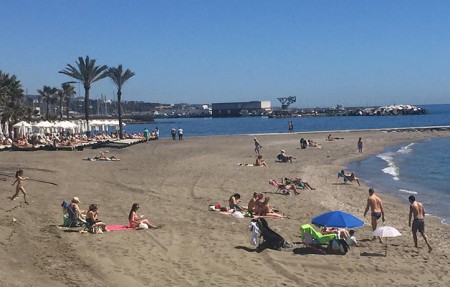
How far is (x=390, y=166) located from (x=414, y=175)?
4.54m

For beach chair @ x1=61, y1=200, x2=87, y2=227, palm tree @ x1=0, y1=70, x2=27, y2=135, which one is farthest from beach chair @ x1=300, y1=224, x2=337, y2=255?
palm tree @ x1=0, y1=70, x2=27, y2=135

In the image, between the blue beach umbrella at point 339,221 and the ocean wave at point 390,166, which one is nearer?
the blue beach umbrella at point 339,221

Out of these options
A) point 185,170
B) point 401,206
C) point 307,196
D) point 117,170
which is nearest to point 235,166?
point 185,170

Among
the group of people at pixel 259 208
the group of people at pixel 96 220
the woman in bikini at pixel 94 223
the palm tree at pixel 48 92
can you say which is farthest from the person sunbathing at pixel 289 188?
the palm tree at pixel 48 92

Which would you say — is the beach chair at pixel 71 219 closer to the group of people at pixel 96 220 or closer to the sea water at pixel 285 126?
the group of people at pixel 96 220

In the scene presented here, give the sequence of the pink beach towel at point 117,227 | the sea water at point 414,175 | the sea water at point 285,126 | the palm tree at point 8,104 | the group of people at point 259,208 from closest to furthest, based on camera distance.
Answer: the pink beach towel at point 117,227
the group of people at point 259,208
the sea water at point 414,175
the palm tree at point 8,104
the sea water at point 285,126

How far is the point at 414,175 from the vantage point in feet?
98.2

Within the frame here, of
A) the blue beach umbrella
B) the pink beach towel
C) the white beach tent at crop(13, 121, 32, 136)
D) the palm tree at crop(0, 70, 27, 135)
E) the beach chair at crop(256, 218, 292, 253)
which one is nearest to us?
the beach chair at crop(256, 218, 292, 253)

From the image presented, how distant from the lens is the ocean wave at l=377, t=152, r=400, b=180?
3027cm

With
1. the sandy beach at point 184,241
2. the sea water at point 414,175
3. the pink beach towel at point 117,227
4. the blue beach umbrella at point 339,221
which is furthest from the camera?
the sea water at point 414,175

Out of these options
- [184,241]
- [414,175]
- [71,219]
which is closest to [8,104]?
[414,175]

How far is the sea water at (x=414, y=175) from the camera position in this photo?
71.2 ft

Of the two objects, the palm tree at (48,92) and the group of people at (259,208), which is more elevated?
the palm tree at (48,92)

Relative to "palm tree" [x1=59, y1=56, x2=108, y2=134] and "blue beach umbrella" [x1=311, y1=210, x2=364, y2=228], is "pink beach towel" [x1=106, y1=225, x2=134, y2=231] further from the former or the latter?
"palm tree" [x1=59, y1=56, x2=108, y2=134]
